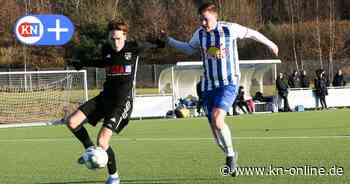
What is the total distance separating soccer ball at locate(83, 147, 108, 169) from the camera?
378 inches

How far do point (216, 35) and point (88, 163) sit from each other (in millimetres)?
2630

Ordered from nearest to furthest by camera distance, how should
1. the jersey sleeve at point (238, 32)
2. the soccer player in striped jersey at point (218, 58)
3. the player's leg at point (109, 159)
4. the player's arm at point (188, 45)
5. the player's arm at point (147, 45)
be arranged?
1. the player's leg at point (109, 159)
2. the player's arm at point (147, 45)
3. the soccer player in striped jersey at point (218, 58)
4. the jersey sleeve at point (238, 32)
5. the player's arm at point (188, 45)

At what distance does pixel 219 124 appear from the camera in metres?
10.7

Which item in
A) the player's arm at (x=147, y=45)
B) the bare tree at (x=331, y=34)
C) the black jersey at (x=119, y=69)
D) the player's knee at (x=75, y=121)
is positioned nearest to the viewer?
the player's knee at (x=75, y=121)

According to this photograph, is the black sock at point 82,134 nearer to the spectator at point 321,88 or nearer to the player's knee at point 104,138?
the player's knee at point 104,138

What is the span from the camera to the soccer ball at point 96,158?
9609 mm

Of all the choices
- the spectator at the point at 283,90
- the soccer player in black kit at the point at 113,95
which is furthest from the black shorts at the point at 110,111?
the spectator at the point at 283,90

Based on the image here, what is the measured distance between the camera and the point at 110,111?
1018 centimetres

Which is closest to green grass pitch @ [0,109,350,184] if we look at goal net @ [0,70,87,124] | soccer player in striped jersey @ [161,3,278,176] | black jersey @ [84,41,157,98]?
soccer player in striped jersey @ [161,3,278,176]

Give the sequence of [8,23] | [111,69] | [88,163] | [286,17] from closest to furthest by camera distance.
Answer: [88,163] → [111,69] → [8,23] → [286,17]

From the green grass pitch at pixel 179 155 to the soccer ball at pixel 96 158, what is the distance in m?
0.76

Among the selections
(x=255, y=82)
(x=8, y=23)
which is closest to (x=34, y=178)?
(x=255, y=82)

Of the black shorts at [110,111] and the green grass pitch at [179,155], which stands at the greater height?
the black shorts at [110,111]

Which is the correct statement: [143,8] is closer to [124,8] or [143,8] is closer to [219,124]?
[124,8]
